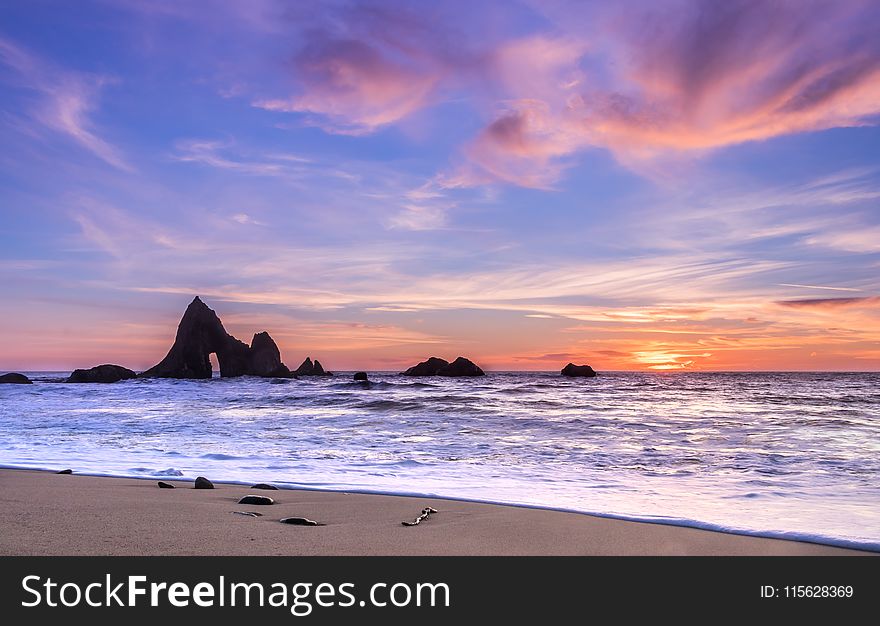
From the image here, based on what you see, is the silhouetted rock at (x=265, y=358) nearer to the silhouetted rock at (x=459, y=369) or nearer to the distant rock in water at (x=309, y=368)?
the distant rock in water at (x=309, y=368)

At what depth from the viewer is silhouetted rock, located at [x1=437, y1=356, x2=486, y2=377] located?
74.3 metres

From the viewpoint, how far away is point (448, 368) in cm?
7462

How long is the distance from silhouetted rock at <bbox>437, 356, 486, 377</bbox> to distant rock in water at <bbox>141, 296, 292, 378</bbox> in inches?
789

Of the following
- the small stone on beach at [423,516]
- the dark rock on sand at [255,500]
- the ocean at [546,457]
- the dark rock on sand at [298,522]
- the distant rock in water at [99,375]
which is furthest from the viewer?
the distant rock in water at [99,375]

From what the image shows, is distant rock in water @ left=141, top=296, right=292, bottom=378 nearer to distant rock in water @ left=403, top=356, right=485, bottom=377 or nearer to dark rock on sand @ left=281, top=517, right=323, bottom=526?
distant rock in water @ left=403, top=356, right=485, bottom=377

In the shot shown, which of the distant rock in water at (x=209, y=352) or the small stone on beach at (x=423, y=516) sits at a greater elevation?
the distant rock in water at (x=209, y=352)

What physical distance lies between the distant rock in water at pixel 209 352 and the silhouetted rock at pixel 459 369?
20.0 metres

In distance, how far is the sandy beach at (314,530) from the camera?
11.3ft

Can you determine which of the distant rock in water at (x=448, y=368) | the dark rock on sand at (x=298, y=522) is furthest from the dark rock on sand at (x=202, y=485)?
the distant rock in water at (x=448, y=368)


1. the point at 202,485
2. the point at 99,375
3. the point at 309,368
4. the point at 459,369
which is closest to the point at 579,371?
the point at 459,369

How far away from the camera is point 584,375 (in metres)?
75.2

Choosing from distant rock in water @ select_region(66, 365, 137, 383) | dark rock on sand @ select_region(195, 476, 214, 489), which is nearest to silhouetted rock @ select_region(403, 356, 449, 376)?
distant rock in water @ select_region(66, 365, 137, 383)
